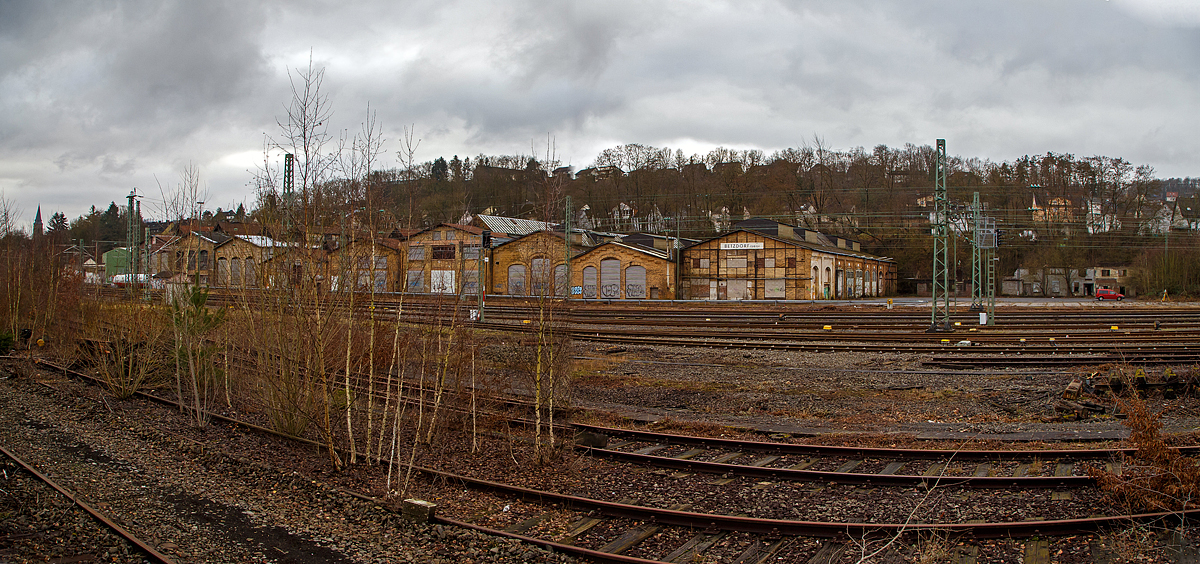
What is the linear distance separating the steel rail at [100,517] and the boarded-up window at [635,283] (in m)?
45.9

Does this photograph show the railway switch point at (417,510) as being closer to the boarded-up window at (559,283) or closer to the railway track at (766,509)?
the railway track at (766,509)

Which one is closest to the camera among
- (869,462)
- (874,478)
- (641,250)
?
(874,478)

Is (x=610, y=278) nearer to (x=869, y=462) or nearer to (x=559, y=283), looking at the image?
(x=559, y=283)

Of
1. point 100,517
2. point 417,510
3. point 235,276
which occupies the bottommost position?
point 100,517

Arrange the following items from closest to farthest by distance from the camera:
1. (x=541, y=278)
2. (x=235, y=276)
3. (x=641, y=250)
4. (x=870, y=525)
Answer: (x=870, y=525) < (x=541, y=278) < (x=235, y=276) < (x=641, y=250)

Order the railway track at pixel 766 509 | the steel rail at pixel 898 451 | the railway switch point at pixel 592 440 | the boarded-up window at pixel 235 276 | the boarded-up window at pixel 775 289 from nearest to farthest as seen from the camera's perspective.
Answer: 1. the railway track at pixel 766 509
2. the steel rail at pixel 898 451
3. the railway switch point at pixel 592 440
4. the boarded-up window at pixel 235 276
5. the boarded-up window at pixel 775 289

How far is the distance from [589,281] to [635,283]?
154 inches

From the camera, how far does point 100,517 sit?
25.6 feet

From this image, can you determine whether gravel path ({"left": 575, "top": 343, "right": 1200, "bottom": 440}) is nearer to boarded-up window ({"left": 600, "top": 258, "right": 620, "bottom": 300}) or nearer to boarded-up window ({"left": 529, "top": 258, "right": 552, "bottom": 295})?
boarded-up window ({"left": 529, "top": 258, "right": 552, "bottom": 295})

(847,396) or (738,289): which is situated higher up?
(738,289)

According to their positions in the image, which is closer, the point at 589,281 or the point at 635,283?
the point at 635,283

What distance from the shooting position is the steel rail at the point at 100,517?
6810 mm

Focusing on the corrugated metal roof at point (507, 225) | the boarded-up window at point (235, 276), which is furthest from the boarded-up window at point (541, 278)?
the corrugated metal roof at point (507, 225)

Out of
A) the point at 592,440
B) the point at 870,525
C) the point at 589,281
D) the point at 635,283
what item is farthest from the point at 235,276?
the point at 589,281
